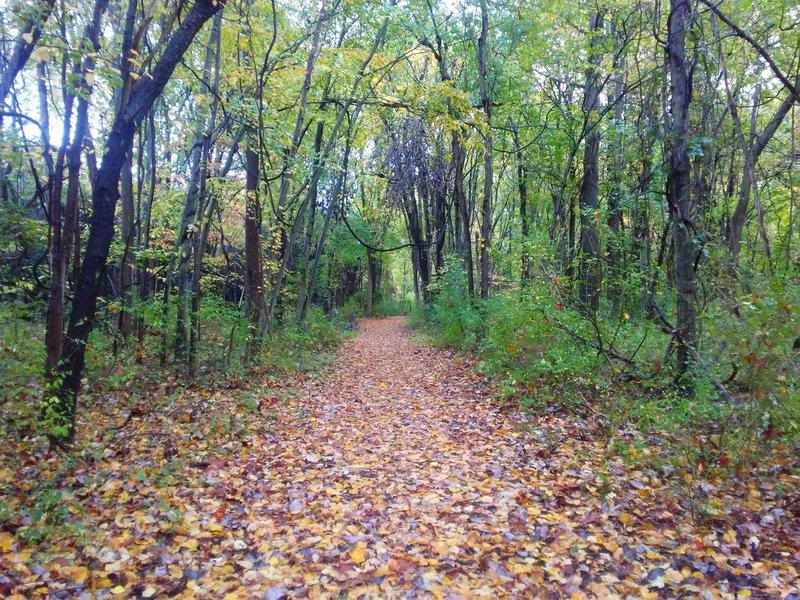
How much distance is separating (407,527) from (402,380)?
6.65m

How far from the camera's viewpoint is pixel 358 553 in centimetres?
375

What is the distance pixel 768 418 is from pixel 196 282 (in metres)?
8.74

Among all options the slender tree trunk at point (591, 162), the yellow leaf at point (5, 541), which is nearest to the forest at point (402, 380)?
the yellow leaf at point (5, 541)

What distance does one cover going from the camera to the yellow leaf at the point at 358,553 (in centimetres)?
366

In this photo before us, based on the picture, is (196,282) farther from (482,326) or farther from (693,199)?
(693,199)

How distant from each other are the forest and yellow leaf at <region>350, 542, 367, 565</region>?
0.09m

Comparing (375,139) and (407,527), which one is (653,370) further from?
(375,139)

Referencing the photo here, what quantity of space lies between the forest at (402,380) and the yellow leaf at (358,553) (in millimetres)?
89

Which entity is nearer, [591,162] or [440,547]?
[440,547]

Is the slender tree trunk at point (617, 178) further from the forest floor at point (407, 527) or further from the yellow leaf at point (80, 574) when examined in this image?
the yellow leaf at point (80, 574)

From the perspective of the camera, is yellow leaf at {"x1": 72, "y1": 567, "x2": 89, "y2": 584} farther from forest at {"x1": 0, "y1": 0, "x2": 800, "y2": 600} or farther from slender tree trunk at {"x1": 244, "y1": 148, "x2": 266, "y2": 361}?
slender tree trunk at {"x1": 244, "y1": 148, "x2": 266, "y2": 361}

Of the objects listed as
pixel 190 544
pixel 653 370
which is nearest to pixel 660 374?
pixel 653 370

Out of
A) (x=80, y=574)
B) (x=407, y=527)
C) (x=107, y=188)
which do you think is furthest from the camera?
(x=107, y=188)

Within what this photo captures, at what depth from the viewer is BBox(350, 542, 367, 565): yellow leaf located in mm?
3660
